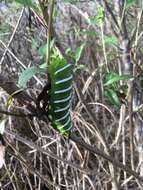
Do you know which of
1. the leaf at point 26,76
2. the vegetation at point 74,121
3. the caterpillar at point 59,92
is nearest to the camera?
the caterpillar at point 59,92

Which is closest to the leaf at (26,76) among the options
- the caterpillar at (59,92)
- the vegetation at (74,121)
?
the caterpillar at (59,92)

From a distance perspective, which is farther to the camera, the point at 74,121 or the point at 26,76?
the point at 74,121

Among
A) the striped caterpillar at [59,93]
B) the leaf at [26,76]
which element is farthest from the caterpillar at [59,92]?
the leaf at [26,76]

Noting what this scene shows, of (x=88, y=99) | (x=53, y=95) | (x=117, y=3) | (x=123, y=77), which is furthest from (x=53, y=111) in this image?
(x=88, y=99)

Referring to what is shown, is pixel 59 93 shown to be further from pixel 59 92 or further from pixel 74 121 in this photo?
pixel 74 121

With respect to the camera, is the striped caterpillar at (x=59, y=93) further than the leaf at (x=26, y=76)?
No

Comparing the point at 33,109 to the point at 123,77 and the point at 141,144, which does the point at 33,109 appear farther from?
the point at 141,144

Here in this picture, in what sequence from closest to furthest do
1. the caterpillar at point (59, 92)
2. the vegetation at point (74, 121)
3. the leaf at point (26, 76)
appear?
the caterpillar at point (59, 92), the leaf at point (26, 76), the vegetation at point (74, 121)

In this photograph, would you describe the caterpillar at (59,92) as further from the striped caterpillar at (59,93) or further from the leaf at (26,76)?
the leaf at (26,76)

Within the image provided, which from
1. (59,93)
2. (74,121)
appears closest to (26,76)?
(59,93)
